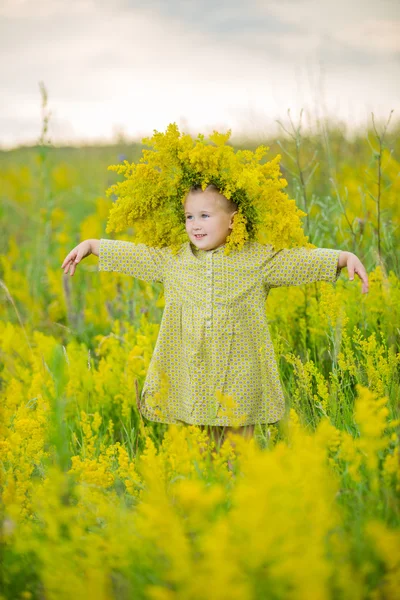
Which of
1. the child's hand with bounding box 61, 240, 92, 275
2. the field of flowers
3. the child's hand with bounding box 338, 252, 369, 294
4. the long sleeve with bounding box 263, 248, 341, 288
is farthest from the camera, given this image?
the child's hand with bounding box 61, 240, 92, 275

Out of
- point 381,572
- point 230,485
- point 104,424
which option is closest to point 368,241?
point 104,424

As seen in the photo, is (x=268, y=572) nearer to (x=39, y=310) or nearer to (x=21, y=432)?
(x=21, y=432)

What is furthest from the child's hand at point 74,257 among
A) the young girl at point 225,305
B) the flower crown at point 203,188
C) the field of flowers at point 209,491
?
the field of flowers at point 209,491

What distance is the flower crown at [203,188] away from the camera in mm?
2412

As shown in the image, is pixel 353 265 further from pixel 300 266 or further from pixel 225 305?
pixel 225 305

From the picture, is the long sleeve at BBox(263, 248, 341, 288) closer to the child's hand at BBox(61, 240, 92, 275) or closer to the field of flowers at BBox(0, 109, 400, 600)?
the field of flowers at BBox(0, 109, 400, 600)

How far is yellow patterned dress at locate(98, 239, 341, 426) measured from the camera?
7.95 feet

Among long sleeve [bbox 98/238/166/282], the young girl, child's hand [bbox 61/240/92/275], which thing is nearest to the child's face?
the young girl

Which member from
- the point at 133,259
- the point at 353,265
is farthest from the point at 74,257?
the point at 353,265

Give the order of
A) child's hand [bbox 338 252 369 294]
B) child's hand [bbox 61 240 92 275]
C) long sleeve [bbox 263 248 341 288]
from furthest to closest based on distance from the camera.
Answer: child's hand [bbox 61 240 92 275] < long sleeve [bbox 263 248 341 288] < child's hand [bbox 338 252 369 294]

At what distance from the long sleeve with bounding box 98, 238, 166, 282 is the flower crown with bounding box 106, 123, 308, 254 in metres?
0.05

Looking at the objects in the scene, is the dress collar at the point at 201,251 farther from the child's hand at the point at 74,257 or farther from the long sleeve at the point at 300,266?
the child's hand at the point at 74,257

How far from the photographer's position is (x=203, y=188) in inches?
95.0

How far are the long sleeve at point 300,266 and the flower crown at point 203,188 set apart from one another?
0.05 m
